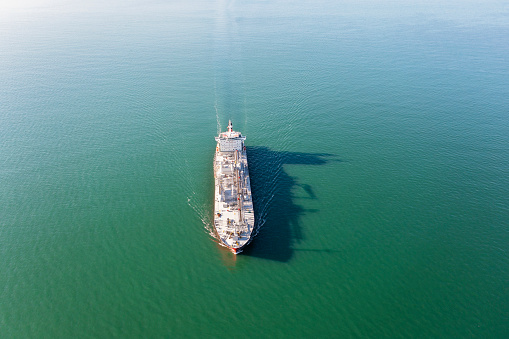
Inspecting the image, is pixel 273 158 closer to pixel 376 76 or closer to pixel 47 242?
pixel 47 242

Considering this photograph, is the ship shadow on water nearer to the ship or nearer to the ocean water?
the ocean water

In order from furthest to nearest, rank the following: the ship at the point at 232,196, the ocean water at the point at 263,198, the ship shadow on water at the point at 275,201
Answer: the ship shadow on water at the point at 275,201
the ship at the point at 232,196
the ocean water at the point at 263,198

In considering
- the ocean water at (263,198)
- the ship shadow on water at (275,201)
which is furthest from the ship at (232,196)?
the ocean water at (263,198)

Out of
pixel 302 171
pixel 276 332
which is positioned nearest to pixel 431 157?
pixel 302 171

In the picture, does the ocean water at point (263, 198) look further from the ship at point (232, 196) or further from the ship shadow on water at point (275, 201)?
the ship at point (232, 196)

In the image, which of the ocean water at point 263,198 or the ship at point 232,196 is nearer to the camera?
the ocean water at point 263,198

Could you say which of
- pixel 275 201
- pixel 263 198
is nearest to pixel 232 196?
pixel 263 198

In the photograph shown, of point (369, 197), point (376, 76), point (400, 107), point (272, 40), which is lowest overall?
point (369, 197)
